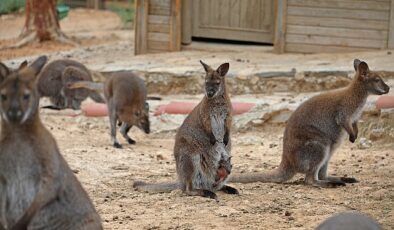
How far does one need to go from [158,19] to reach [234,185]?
25.7 feet

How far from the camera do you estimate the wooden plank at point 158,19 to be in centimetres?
1636

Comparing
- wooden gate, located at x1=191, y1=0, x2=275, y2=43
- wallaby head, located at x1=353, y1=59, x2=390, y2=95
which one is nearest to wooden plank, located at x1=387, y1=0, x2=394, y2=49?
wooden gate, located at x1=191, y1=0, x2=275, y2=43

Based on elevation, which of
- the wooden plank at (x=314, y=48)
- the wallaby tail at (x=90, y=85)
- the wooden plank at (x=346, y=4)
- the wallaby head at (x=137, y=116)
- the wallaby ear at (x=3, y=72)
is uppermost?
the wallaby ear at (x=3, y=72)

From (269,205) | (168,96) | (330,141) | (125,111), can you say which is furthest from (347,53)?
(269,205)

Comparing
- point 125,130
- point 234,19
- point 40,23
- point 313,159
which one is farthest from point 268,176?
point 40,23

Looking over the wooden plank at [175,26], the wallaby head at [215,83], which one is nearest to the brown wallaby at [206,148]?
the wallaby head at [215,83]

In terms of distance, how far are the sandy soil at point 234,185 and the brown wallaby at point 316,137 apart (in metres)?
0.15

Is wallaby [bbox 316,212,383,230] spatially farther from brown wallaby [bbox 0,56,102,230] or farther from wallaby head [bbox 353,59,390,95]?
wallaby head [bbox 353,59,390,95]

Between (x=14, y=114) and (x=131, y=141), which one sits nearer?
(x=14, y=114)

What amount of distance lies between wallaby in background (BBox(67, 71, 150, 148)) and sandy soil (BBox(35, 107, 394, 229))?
0.94ft

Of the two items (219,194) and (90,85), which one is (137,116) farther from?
(219,194)

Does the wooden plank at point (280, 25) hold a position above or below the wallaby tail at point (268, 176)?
above

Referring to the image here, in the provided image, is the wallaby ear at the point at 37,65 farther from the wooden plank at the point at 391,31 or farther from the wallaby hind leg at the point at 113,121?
the wooden plank at the point at 391,31

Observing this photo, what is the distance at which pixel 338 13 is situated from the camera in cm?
1545
